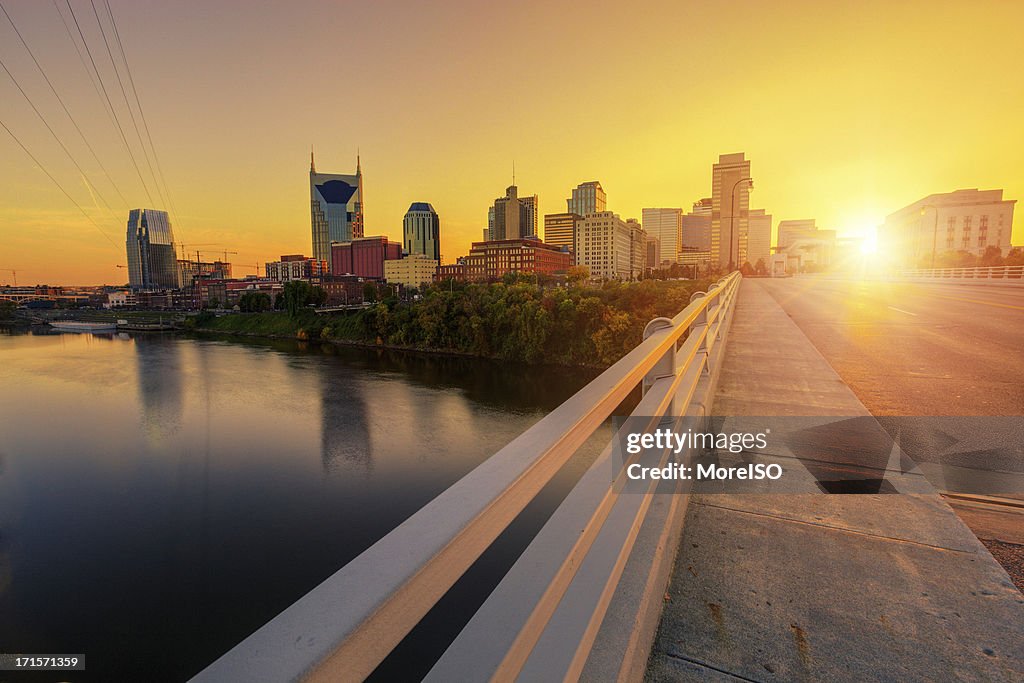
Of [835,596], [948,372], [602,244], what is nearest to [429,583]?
[835,596]

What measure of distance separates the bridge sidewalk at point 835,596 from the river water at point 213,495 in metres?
15.9

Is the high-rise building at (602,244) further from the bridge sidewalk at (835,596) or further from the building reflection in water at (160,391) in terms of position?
the bridge sidewalk at (835,596)

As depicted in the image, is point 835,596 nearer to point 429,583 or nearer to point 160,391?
point 429,583

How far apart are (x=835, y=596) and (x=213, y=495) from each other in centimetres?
2919

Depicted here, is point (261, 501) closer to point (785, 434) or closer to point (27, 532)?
point (27, 532)

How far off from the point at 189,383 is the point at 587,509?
190 ft

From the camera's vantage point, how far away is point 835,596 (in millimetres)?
2039

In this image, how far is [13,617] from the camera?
17.8 meters

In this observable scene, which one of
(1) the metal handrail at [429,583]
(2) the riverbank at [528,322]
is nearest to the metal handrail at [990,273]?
(2) the riverbank at [528,322]

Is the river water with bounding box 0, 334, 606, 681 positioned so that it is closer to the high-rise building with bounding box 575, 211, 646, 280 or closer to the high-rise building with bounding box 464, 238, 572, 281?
the high-rise building with bounding box 464, 238, 572, 281

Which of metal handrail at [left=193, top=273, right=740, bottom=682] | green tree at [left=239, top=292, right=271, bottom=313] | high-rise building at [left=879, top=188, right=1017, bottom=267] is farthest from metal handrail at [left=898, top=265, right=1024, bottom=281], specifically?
green tree at [left=239, top=292, right=271, bottom=313]

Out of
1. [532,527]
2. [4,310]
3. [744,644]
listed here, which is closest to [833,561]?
[744,644]

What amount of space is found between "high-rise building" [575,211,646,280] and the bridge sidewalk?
184m
